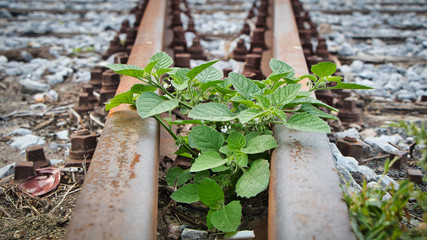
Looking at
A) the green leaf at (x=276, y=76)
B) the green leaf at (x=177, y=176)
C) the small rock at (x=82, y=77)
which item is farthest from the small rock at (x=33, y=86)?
the green leaf at (x=276, y=76)

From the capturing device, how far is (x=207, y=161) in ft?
4.75

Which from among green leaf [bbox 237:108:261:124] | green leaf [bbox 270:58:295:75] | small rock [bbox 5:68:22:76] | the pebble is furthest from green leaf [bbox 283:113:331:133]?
small rock [bbox 5:68:22:76]

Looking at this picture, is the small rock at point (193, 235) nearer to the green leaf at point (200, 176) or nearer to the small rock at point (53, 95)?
the green leaf at point (200, 176)

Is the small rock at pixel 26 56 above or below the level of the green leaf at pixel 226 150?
below

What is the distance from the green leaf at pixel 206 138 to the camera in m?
1.55

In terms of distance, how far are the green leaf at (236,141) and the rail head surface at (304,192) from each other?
12 centimetres

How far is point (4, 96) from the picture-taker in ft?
10.8

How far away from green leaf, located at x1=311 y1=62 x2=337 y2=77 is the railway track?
32 centimetres

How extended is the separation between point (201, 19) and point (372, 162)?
13.1 ft

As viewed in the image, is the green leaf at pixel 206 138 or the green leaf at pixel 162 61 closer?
the green leaf at pixel 206 138

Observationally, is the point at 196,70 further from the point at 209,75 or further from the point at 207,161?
the point at 207,161

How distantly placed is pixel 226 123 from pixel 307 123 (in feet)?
1.14

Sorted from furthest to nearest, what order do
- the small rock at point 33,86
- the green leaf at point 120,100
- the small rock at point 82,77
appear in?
the small rock at point 82,77
the small rock at point 33,86
the green leaf at point 120,100

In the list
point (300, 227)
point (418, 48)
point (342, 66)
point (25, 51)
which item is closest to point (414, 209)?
point (300, 227)
